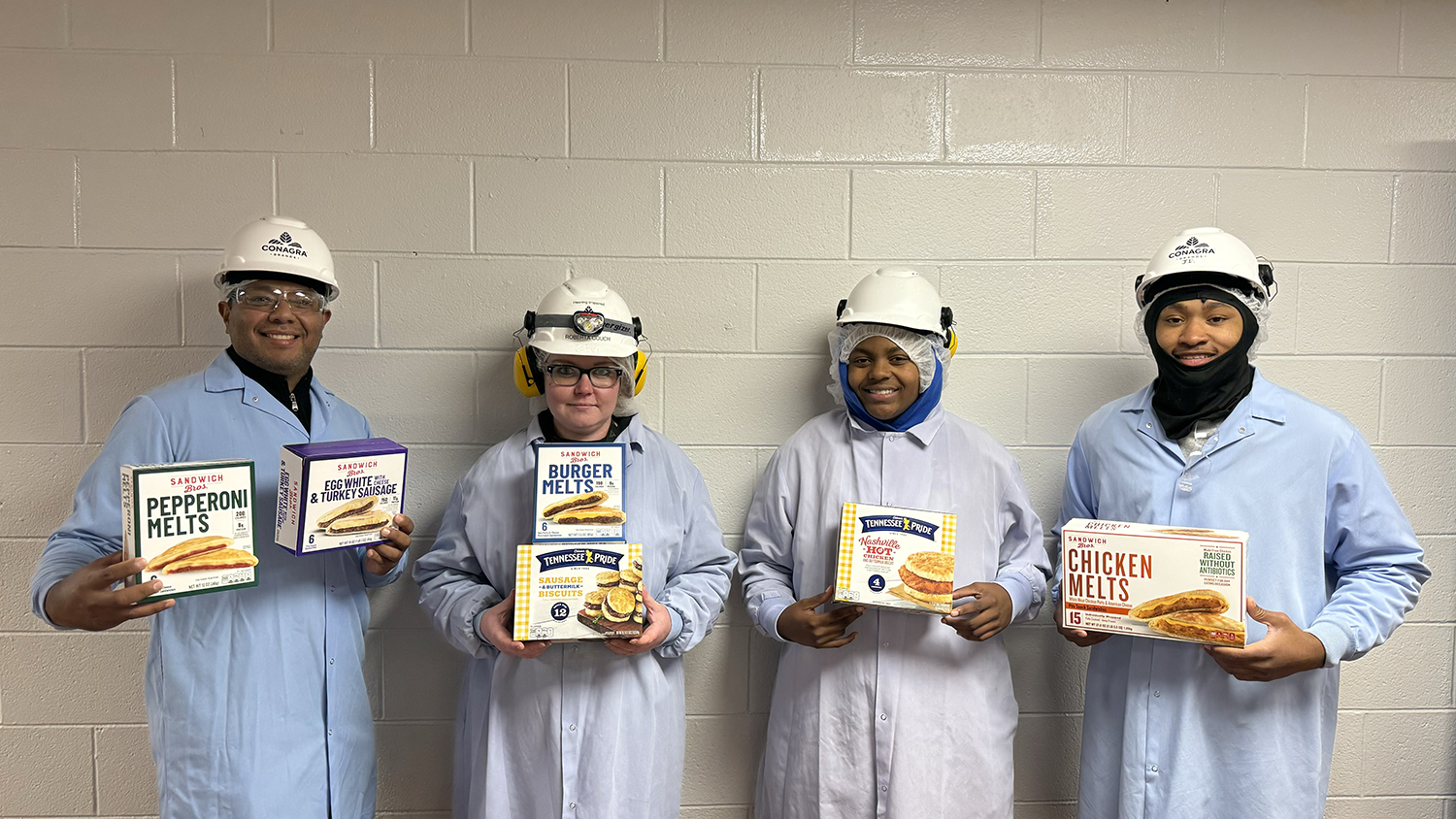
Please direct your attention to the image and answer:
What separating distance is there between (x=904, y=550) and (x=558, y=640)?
32.7 inches

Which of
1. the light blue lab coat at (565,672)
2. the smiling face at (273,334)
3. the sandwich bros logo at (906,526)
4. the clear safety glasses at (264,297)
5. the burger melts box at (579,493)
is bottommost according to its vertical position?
the light blue lab coat at (565,672)

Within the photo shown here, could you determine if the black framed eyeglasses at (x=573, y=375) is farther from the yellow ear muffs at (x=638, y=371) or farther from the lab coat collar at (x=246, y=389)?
the lab coat collar at (x=246, y=389)

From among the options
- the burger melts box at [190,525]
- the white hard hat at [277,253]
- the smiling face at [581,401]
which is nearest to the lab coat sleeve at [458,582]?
the smiling face at [581,401]

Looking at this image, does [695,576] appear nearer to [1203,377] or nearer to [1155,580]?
[1155,580]

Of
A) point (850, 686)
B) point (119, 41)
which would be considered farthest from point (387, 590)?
point (119, 41)

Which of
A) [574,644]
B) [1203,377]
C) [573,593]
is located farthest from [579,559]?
[1203,377]

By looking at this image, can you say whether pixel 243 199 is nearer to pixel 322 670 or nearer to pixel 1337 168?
pixel 322 670

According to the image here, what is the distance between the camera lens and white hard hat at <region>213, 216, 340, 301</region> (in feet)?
6.55

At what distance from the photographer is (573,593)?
1.87 meters

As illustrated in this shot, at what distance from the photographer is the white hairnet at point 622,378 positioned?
Answer: 2.08 m

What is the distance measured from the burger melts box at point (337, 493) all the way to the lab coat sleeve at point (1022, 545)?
5.06ft

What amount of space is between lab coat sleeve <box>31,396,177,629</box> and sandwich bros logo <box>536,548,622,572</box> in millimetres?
925

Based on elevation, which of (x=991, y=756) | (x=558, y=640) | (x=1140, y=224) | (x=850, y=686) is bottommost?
(x=991, y=756)

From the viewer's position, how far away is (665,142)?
2.44 metres
